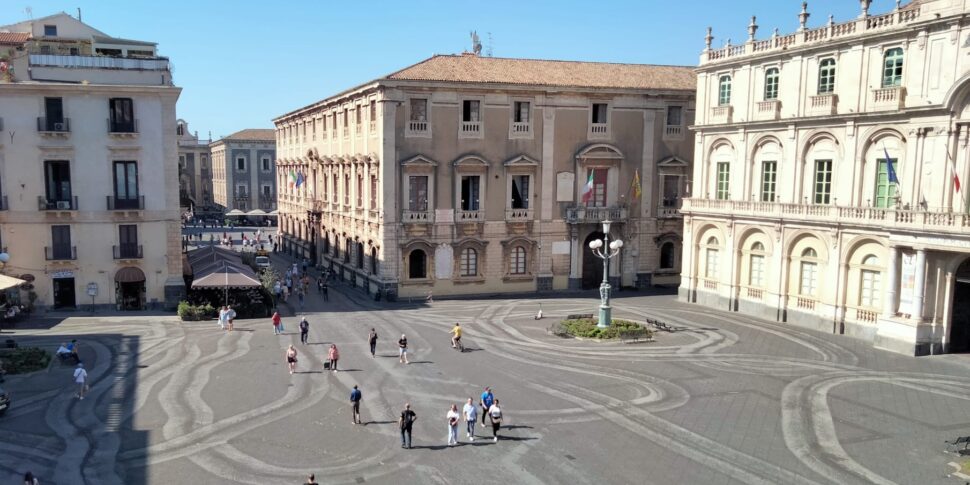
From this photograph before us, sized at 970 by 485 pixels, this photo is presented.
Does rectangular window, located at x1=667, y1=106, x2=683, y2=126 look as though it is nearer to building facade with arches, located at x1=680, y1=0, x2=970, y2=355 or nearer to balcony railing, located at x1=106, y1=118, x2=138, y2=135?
building facade with arches, located at x1=680, y1=0, x2=970, y2=355

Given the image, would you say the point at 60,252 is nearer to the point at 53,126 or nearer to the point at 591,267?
the point at 53,126

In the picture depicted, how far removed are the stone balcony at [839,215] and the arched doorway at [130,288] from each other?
113ft

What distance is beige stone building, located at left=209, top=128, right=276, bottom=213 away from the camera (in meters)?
105

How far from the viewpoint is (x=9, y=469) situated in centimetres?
1986

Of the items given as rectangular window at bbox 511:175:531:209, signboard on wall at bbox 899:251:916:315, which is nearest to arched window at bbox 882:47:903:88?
signboard on wall at bbox 899:251:916:315

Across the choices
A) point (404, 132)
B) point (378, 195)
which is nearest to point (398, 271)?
point (378, 195)

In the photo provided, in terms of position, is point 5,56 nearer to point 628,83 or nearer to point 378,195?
point 378,195

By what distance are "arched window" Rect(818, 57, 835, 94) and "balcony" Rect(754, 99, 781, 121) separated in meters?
2.70

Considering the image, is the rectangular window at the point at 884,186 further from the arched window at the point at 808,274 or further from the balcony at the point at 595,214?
the balcony at the point at 595,214

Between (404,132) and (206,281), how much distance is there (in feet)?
50.7

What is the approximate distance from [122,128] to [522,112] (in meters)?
25.0

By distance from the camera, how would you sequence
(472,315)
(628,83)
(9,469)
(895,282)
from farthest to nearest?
(628,83) → (472,315) → (895,282) → (9,469)

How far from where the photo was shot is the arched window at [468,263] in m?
48.7

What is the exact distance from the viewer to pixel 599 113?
165 ft
